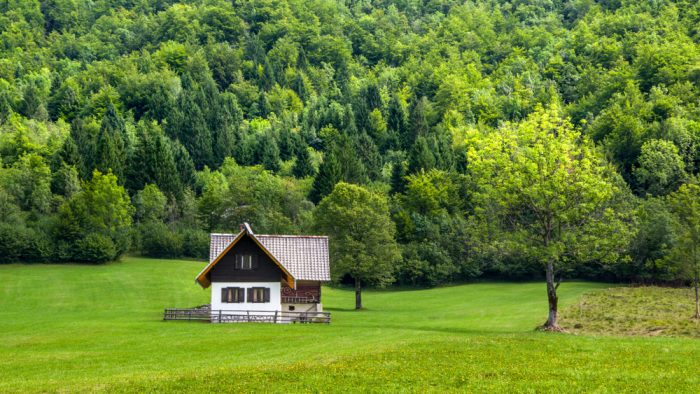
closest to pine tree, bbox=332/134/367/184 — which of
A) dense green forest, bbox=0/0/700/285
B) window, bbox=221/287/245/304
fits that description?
dense green forest, bbox=0/0/700/285

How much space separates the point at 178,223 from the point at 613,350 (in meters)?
93.7

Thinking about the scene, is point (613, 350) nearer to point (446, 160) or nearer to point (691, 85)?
point (446, 160)

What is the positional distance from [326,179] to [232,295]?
6200 cm

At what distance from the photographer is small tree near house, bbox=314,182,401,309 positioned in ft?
248

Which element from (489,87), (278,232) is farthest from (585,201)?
(489,87)

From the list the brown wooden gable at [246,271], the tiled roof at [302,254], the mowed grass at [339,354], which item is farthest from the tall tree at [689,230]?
the brown wooden gable at [246,271]

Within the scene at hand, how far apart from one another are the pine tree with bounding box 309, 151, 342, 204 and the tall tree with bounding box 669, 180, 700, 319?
233 feet

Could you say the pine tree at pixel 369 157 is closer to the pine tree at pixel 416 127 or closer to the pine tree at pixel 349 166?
the pine tree at pixel 349 166

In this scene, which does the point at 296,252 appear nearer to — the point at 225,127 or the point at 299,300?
the point at 299,300

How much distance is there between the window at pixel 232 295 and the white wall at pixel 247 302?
0.24 metres

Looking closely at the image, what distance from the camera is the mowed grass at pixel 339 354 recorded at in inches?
1043

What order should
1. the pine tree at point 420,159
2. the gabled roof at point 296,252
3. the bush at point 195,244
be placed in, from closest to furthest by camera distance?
the gabled roof at point 296,252 < the bush at point 195,244 < the pine tree at point 420,159

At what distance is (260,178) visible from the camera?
129m

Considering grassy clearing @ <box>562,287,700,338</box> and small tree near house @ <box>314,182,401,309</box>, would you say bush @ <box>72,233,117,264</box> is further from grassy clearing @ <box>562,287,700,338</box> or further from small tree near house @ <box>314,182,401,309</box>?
grassy clearing @ <box>562,287,700,338</box>
